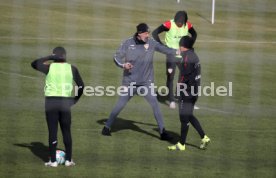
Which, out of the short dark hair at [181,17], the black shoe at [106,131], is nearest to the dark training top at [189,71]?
the black shoe at [106,131]

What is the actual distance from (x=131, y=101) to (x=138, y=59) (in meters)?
3.93

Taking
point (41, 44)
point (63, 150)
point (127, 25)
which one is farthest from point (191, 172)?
point (127, 25)

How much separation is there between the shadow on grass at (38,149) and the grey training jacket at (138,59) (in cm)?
179

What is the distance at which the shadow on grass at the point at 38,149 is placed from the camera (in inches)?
481

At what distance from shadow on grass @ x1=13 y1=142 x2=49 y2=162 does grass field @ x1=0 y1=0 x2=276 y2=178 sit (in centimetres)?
2

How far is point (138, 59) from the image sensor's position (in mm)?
13352

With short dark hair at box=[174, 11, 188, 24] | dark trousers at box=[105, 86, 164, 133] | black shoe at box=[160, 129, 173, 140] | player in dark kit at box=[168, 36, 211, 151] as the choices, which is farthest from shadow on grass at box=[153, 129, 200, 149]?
short dark hair at box=[174, 11, 188, 24]

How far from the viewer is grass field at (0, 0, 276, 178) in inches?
476

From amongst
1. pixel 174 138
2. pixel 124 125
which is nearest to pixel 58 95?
pixel 174 138

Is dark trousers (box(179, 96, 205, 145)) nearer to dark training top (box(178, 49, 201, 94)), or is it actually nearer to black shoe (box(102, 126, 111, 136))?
dark training top (box(178, 49, 201, 94))

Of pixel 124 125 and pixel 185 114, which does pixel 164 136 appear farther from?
pixel 124 125

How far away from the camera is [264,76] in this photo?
20.7 m

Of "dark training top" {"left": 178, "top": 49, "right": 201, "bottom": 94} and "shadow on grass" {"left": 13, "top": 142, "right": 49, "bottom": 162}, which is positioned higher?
"dark training top" {"left": 178, "top": 49, "right": 201, "bottom": 94}

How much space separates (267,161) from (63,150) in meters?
3.15
